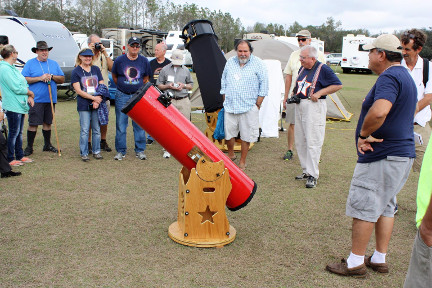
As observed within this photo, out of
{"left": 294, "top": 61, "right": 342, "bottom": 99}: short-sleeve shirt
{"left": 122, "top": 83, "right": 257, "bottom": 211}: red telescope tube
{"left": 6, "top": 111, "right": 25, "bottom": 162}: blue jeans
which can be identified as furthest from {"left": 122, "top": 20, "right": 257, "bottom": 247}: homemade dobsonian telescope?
{"left": 6, "top": 111, "right": 25, "bottom": 162}: blue jeans

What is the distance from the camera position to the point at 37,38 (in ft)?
44.1

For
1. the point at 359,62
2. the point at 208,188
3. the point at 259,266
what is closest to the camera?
the point at 259,266

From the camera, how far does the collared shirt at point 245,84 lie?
21.1 feet

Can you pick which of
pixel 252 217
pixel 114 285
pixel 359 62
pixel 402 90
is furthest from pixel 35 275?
pixel 359 62

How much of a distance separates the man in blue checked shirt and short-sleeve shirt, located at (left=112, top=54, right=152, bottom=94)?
1.49 metres

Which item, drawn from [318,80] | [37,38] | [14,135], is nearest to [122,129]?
[14,135]

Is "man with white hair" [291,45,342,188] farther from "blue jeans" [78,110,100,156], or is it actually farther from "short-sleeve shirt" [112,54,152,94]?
"blue jeans" [78,110,100,156]

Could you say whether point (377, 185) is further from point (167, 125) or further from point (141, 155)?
point (141, 155)

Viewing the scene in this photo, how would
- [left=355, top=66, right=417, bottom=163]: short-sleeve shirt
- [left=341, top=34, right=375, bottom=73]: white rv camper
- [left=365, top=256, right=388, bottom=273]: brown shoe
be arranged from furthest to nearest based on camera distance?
[left=341, top=34, right=375, bottom=73]: white rv camper → [left=365, top=256, right=388, bottom=273]: brown shoe → [left=355, top=66, right=417, bottom=163]: short-sleeve shirt

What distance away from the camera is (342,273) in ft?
11.6

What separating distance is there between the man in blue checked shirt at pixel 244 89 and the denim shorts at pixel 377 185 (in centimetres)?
329

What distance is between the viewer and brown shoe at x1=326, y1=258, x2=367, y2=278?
139 inches

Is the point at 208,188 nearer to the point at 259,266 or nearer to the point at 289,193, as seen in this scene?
the point at 259,266

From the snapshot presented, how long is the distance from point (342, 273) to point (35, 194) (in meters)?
3.81
